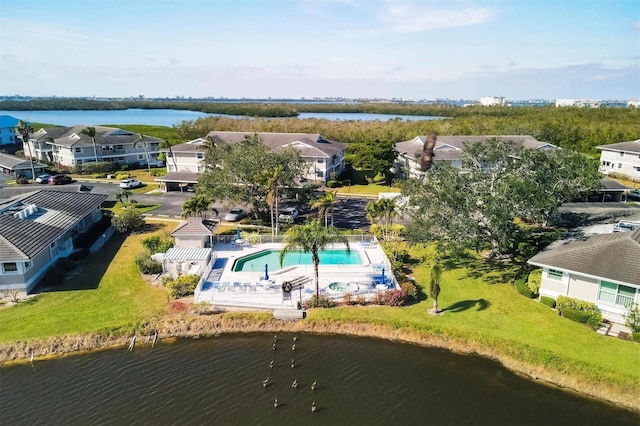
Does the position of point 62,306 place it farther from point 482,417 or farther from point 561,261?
point 561,261

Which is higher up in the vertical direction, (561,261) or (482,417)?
(561,261)

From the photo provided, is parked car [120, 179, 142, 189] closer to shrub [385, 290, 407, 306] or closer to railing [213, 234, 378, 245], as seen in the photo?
railing [213, 234, 378, 245]

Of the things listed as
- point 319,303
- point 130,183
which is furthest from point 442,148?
point 130,183

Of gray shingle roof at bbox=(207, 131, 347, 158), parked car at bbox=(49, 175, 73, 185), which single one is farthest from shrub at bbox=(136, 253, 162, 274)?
parked car at bbox=(49, 175, 73, 185)

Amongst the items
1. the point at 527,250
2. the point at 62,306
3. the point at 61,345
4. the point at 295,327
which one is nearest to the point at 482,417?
the point at 295,327

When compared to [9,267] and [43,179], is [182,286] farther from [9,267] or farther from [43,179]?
[43,179]

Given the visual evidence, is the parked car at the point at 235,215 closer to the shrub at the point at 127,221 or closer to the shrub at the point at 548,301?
the shrub at the point at 127,221
